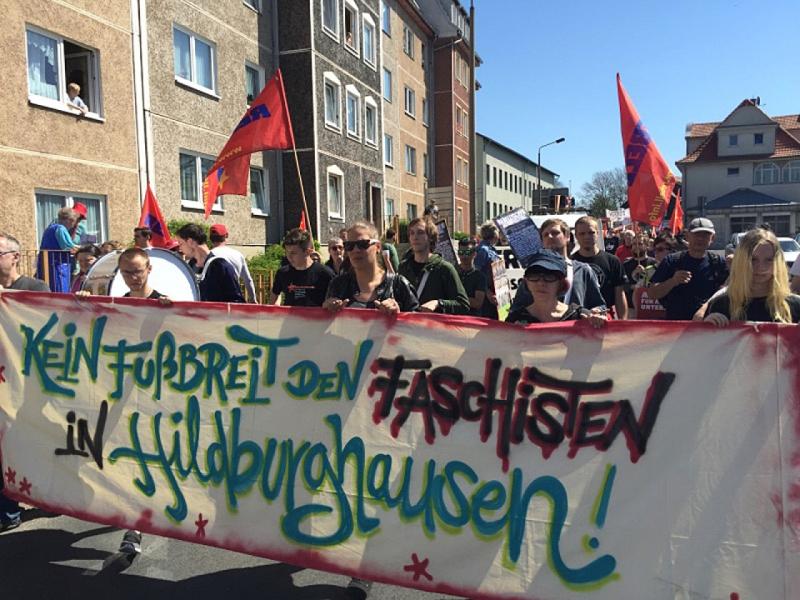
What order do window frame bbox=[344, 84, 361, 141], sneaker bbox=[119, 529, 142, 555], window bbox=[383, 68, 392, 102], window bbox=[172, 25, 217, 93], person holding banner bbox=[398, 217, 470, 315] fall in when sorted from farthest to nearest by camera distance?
window bbox=[383, 68, 392, 102] < window frame bbox=[344, 84, 361, 141] < window bbox=[172, 25, 217, 93] < person holding banner bbox=[398, 217, 470, 315] < sneaker bbox=[119, 529, 142, 555]

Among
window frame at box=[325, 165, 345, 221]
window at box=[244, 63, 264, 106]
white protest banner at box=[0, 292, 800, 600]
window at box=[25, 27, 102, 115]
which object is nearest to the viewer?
white protest banner at box=[0, 292, 800, 600]

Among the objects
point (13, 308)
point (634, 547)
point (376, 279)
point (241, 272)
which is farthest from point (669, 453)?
point (241, 272)

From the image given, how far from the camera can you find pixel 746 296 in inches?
140

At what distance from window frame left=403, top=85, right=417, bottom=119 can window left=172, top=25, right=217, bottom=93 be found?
16628 mm

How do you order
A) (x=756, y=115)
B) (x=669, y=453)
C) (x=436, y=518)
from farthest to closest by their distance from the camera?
(x=756, y=115) < (x=436, y=518) < (x=669, y=453)

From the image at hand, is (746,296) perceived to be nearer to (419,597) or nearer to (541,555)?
(541,555)

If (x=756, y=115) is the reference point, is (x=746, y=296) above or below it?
below

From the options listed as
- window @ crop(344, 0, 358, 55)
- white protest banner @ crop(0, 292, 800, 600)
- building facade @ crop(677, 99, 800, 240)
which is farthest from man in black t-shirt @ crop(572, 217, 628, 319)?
building facade @ crop(677, 99, 800, 240)

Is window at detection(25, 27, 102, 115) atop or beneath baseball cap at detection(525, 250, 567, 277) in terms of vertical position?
atop

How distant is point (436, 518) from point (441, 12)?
37.8 metres

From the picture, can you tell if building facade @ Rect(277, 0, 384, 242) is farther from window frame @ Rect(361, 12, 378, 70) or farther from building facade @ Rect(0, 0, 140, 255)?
building facade @ Rect(0, 0, 140, 255)

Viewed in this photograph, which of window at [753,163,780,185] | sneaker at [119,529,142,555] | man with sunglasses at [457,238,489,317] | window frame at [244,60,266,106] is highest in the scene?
window at [753,163,780,185]

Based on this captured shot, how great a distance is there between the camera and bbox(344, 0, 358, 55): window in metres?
22.6

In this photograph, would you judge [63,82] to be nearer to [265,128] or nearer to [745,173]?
[265,128]
